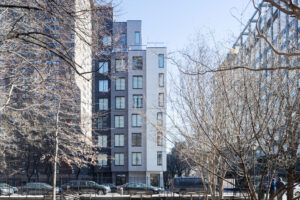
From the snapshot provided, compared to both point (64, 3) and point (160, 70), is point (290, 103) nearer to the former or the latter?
point (64, 3)

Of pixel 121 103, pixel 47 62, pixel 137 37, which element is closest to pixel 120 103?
pixel 121 103

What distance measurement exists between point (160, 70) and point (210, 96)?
34812mm

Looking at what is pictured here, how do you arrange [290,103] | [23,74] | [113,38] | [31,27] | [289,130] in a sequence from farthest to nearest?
[23,74] < [113,38] < [31,27] < [290,103] < [289,130]

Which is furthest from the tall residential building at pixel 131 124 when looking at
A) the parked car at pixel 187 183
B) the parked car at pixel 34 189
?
the parked car at pixel 34 189

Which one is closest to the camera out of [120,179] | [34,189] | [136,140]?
[34,189]

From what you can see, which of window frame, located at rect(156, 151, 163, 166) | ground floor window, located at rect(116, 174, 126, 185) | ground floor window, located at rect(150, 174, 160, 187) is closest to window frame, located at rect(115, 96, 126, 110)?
window frame, located at rect(156, 151, 163, 166)

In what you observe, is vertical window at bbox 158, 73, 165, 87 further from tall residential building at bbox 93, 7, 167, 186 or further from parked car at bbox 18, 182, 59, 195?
parked car at bbox 18, 182, 59, 195

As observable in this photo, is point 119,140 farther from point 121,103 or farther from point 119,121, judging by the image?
point 121,103

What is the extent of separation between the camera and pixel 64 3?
28.2 ft

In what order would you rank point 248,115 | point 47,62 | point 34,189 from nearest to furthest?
point 248,115 → point 47,62 → point 34,189

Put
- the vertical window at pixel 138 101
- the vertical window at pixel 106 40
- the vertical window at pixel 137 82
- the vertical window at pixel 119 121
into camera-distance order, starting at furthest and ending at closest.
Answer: the vertical window at pixel 137 82
the vertical window at pixel 119 121
the vertical window at pixel 138 101
the vertical window at pixel 106 40

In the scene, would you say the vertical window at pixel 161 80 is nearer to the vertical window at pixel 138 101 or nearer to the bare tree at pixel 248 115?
the vertical window at pixel 138 101

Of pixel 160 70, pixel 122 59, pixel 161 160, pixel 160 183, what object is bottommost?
pixel 160 183

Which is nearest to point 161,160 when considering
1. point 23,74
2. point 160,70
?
point 160,70
